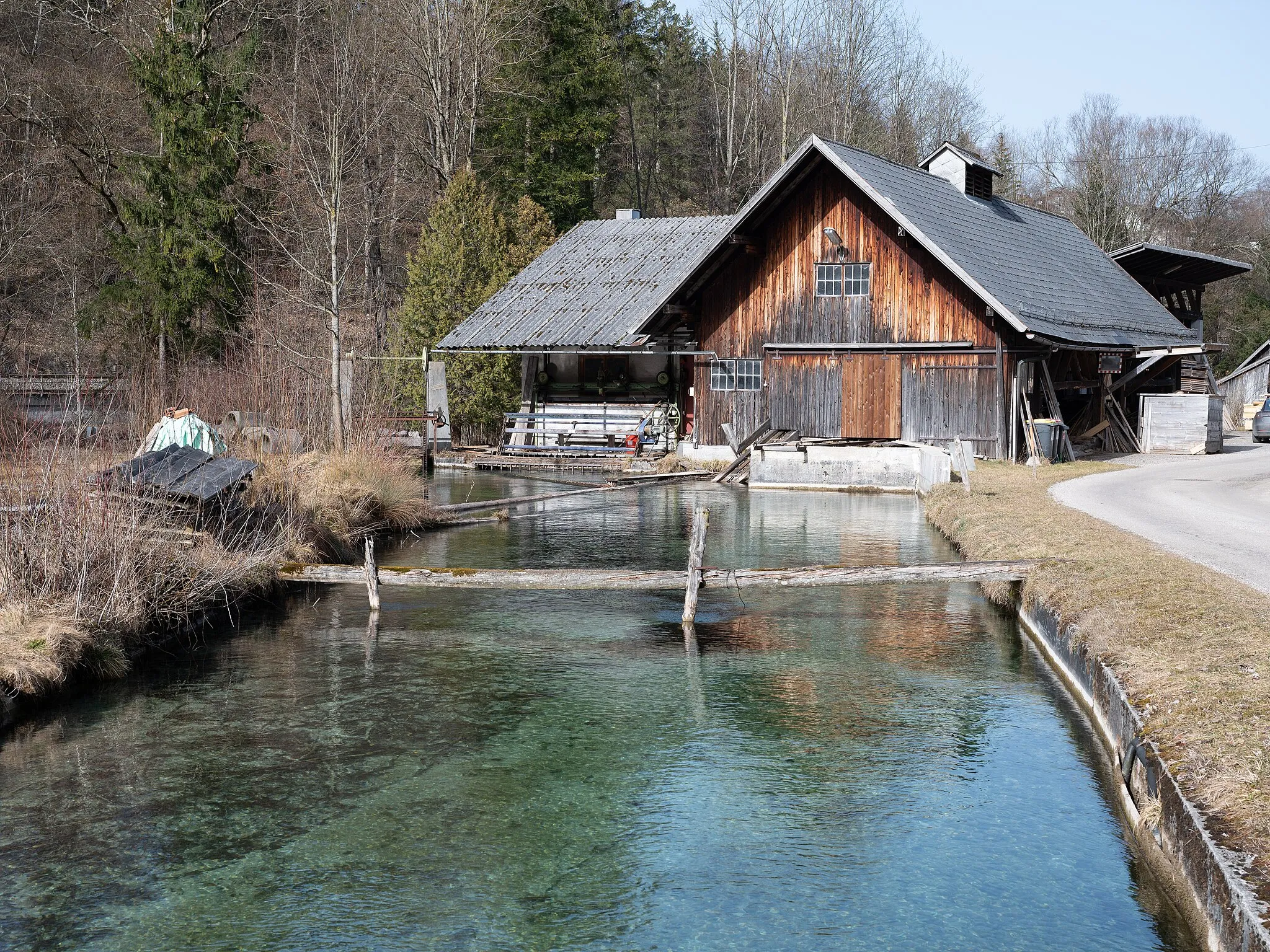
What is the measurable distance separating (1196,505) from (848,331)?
12.1m

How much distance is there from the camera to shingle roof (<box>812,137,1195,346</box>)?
27.6m

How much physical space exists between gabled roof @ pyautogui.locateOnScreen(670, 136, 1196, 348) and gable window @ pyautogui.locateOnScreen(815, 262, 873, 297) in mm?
→ 1791

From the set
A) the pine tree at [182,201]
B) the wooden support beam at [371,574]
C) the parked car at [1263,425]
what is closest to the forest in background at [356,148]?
the pine tree at [182,201]

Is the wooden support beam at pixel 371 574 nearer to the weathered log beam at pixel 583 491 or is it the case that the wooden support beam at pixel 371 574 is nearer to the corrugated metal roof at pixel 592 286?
the weathered log beam at pixel 583 491

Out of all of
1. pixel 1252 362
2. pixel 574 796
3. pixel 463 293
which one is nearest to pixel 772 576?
pixel 574 796

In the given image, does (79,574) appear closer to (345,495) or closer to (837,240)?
(345,495)

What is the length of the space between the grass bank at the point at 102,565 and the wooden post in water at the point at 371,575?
3.95 feet

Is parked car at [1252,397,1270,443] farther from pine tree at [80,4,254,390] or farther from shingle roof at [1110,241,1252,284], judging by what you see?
pine tree at [80,4,254,390]

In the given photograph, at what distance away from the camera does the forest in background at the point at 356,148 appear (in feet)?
117

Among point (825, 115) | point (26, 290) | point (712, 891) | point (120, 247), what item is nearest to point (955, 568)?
point (712, 891)

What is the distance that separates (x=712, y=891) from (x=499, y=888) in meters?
1.19

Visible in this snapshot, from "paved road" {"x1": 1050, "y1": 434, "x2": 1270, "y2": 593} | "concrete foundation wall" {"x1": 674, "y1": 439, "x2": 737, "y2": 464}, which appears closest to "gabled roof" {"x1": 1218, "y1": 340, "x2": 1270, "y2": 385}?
"paved road" {"x1": 1050, "y1": 434, "x2": 1270, "y2": 593}

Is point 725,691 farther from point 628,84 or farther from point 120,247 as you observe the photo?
point 628,84

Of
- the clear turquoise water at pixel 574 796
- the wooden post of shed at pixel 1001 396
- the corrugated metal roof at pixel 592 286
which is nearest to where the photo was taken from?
the clear turquoise water at pixel 574 796
